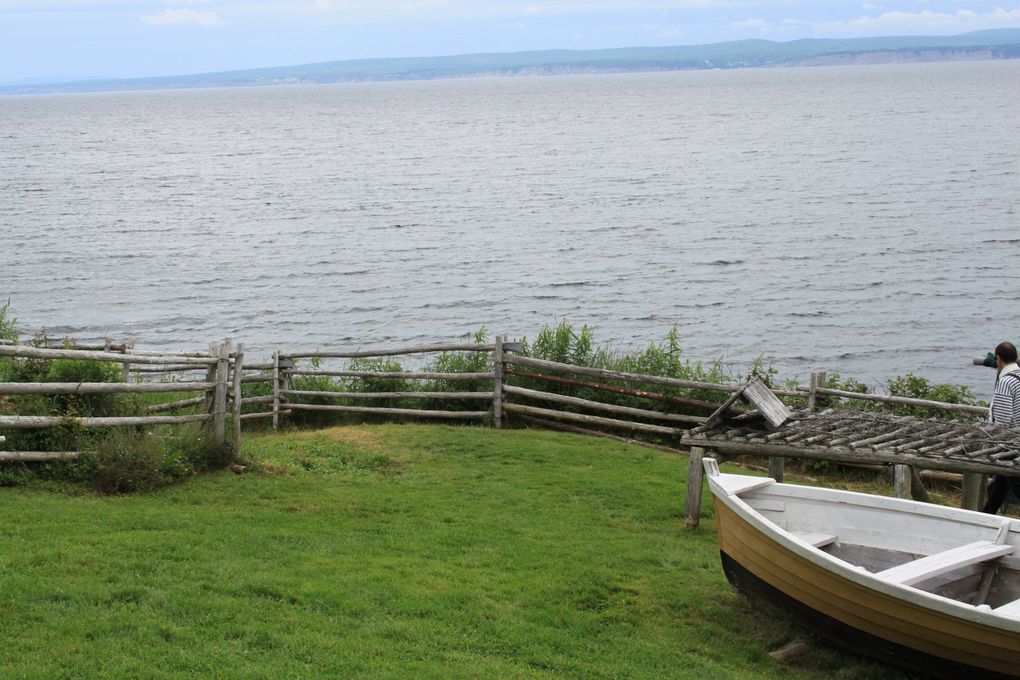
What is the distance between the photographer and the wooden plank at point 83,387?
9.19 metres

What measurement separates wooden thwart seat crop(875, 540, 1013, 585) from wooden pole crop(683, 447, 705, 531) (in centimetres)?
267

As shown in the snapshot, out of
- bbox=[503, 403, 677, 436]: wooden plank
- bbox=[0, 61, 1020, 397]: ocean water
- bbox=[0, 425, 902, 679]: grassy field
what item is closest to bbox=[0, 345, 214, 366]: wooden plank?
bbox=[0, 425, 902, 679]: grassy field

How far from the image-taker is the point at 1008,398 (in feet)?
31.6

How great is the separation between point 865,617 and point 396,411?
352 inches

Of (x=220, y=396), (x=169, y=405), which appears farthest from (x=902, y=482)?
(x=169, y=405)

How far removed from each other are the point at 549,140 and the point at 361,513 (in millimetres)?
83267

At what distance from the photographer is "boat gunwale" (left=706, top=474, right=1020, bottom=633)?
6.15m

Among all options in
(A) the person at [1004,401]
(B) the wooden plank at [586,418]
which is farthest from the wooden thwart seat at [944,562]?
(B) the wooden plank at [586,418]

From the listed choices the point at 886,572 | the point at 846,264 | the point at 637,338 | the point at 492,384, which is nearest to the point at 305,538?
the point at 886,572

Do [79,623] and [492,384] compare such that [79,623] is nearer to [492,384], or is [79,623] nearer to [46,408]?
[46,408]

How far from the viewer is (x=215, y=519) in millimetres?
8891

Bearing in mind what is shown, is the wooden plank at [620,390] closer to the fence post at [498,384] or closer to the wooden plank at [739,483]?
the fence post at [498,384]

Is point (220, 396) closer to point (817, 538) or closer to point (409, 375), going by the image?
point (409, 375)

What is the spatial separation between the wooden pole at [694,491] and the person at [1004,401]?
7.96 ft
